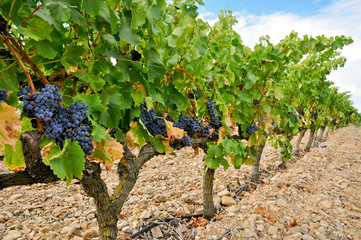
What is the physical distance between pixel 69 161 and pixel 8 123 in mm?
352

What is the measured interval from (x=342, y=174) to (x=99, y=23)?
760 centimetres

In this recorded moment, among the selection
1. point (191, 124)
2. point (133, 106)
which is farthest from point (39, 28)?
point (191, 124)

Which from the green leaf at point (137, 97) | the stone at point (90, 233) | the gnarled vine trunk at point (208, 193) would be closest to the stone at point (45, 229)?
the stone at point (90, 233)

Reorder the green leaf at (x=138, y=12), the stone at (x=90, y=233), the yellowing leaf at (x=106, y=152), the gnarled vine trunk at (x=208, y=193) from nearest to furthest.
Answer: the green leaf at (x=138, y=12) < the yellowing leaf at (x=106, y=152) < the stone at (x=90, y=233) < the gnarled vine trunk at (x=208, y=193)

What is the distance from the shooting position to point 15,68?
156 cm

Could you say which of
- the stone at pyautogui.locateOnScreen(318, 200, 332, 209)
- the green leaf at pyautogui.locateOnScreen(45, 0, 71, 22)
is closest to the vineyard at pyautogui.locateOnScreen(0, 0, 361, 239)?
the green leaf at pyautogui.locateOnScreen(45, 0, 71, 22)

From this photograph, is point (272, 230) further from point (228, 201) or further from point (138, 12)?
point (138, 12)

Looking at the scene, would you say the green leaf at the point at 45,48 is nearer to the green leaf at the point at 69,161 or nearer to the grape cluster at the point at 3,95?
the grape cluster at the point at 3,95

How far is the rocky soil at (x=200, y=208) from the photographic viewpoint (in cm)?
371

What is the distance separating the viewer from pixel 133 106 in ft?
7.47

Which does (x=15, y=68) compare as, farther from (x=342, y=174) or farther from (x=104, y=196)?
(x=342, y=174)

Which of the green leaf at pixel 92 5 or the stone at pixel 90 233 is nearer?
the green leaf at pixel 92 5

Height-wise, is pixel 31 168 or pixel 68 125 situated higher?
pixel 68 125

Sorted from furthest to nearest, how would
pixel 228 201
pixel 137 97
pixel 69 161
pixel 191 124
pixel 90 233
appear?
pixel 228 201, pixel 90 233, pixel 191 124, pixel 137 97, pixel 69 161
